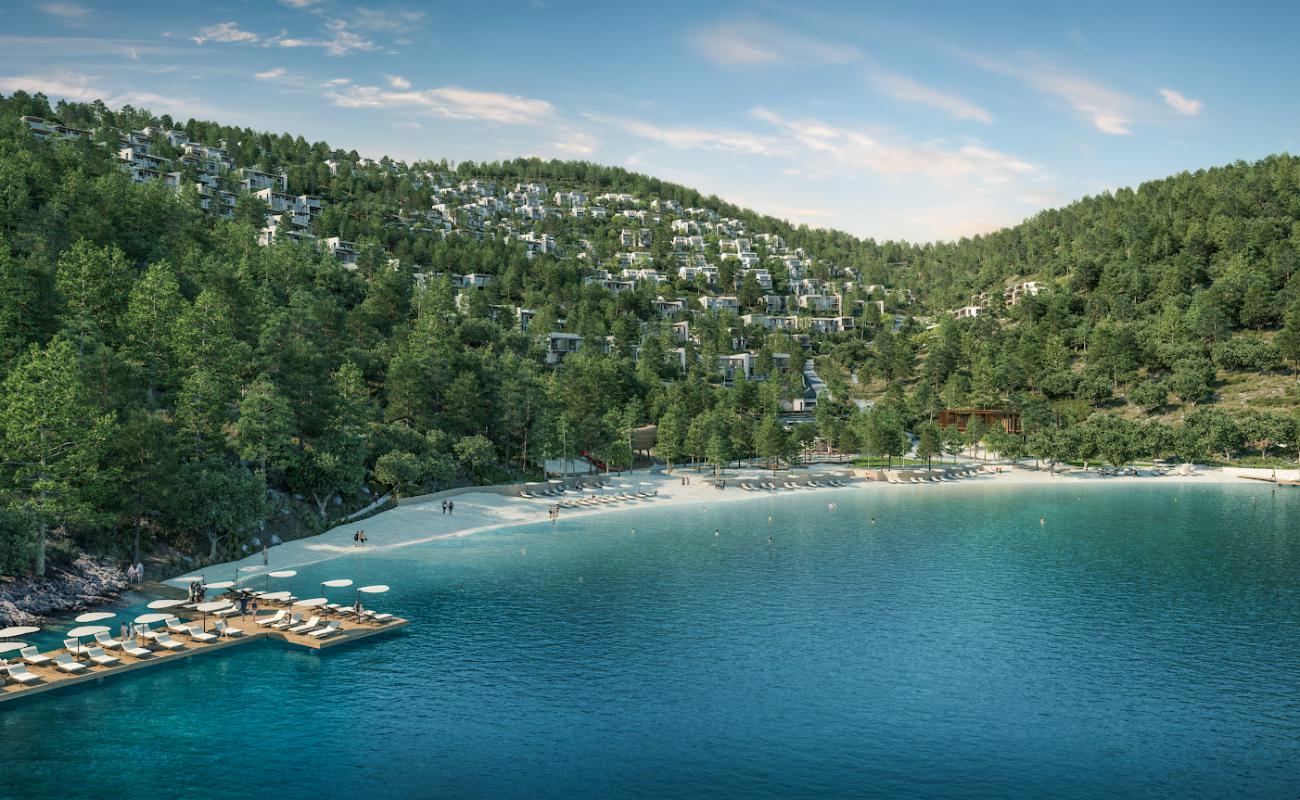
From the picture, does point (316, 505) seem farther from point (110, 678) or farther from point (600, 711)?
point (600, 711)

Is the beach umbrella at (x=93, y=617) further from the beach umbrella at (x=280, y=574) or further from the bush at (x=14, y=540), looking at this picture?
the beach umbrella at (x=280, y=574)

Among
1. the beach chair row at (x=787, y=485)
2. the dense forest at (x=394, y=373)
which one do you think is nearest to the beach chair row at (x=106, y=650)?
the dense forest at (x=394, y=373)

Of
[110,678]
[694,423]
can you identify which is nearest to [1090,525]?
[694,423]

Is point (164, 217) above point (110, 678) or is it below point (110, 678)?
above

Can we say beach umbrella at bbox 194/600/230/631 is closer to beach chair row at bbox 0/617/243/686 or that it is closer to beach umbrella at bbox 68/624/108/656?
beach chair row at bbox 0/617/243/686

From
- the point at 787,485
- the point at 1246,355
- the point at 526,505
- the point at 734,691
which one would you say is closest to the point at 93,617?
the point at 734,691

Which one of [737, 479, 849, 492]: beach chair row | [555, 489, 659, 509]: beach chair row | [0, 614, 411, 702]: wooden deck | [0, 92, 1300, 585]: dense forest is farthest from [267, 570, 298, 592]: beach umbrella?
[737, 479, 849, 492]: beach chair row
